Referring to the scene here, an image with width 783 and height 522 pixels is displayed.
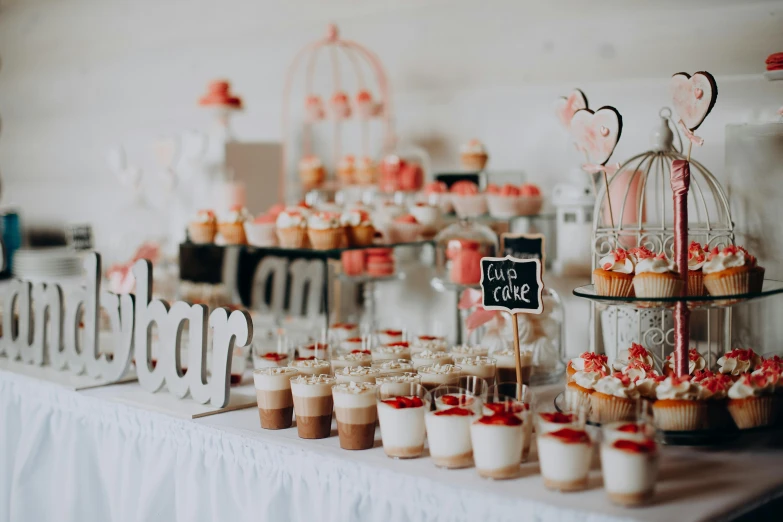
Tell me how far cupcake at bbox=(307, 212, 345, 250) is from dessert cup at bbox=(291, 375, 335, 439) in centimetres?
91

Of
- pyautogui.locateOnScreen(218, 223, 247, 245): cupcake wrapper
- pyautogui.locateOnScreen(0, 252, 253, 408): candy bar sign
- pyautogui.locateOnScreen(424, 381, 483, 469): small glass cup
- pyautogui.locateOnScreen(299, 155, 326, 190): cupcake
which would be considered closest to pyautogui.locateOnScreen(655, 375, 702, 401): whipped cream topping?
pyautogui.locateOnScreen(424, 381, 483, 469): small glass cup

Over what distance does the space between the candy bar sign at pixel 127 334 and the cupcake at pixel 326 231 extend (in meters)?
0.58

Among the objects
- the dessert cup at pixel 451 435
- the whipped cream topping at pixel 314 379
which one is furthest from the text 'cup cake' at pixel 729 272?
the whipped cream topping at pixel 314 379

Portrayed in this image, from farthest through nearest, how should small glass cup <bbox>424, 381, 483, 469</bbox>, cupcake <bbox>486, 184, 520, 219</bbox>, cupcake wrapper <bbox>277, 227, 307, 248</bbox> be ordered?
cupcake <bbox>486, 184, 520, 219</bbox> → cupcake wrapper <bbox>277, 227, 307, 248</bbox> → small glass cup <bbox>424, 381, 483, 469</bbox>

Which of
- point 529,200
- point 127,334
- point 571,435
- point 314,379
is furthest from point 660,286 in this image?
point 127,334

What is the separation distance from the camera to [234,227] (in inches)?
134

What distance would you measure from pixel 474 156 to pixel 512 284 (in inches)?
66.7

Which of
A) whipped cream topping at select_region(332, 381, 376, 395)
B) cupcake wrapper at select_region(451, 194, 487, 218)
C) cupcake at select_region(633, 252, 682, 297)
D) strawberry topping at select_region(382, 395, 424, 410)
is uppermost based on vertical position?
cupcake wrapper at select_region(451, 194, 487, 218)

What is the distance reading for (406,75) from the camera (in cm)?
448

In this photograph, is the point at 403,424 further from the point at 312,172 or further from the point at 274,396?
the point at 312,172

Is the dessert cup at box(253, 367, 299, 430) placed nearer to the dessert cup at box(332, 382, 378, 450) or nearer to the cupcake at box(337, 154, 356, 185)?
the dessert cup at box(332, 382, 378, 450)

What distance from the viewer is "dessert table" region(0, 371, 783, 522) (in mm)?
1847

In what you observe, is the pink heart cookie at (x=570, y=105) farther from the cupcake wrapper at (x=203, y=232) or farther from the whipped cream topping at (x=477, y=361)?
the cupcake wrapper at (x=203, y=232)

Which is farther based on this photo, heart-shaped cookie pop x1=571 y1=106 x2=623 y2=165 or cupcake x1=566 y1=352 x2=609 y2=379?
heart-shaped cookie pop x1=571 y1=106 x2=623 y2=165
